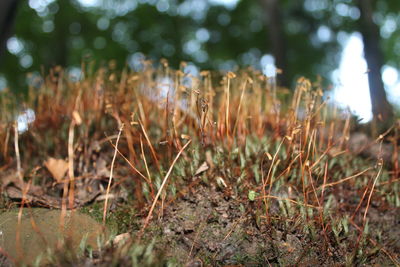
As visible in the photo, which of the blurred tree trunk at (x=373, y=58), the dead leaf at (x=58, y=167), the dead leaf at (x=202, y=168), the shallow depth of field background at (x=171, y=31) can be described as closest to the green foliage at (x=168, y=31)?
the shallow depth of field background at (x=171, y=31)

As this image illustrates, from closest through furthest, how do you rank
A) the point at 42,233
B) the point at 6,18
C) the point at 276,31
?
the point at 42,233
the point at 6,18
the point at 276,31

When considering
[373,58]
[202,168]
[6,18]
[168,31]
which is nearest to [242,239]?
[202,168]

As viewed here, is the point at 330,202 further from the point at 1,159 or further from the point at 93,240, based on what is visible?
the point at 1,159

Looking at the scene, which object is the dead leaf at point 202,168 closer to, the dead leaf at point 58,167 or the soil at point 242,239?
the soil at point 242,239

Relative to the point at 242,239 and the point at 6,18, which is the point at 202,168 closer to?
the point at 242,239

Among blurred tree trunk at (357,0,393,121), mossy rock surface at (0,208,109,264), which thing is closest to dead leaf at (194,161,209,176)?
mossy rock surface at (0,208,109,264)

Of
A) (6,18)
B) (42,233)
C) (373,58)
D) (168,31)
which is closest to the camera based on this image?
(42,233)

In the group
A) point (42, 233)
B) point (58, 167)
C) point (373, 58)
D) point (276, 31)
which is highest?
Result: point (276, 31)
